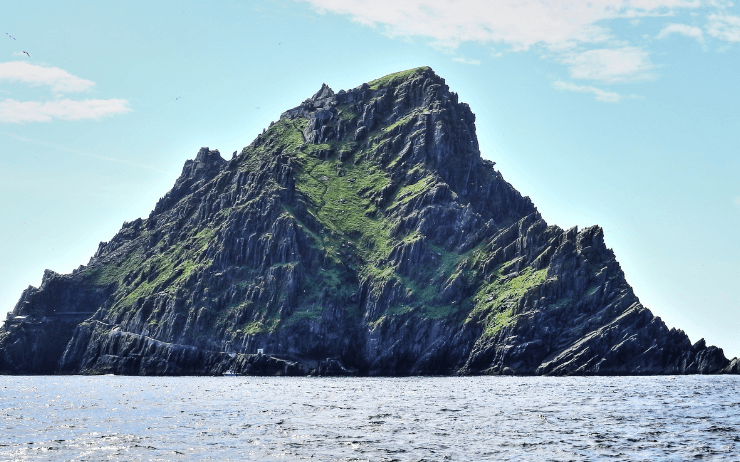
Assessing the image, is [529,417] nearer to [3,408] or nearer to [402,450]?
[402,450]

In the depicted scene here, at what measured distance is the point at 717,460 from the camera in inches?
2035

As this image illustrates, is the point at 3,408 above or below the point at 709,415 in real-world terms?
below

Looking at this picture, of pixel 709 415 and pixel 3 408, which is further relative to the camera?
pixel 3 408

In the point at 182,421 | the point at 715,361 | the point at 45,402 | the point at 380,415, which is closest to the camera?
the point at 182,421

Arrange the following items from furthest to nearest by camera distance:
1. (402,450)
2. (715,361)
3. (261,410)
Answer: (715,361), (261,410), (402,450)

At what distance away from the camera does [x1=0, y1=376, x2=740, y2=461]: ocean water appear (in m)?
55.1

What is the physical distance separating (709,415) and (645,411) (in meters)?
7.12

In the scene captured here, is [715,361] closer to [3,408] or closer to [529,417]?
[529,417]

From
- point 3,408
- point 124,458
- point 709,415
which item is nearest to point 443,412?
point 709,415

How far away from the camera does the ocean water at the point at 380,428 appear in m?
55.1

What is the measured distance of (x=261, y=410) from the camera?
92.1 metres

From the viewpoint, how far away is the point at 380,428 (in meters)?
70.9


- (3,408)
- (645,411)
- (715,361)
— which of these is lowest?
(3,408)

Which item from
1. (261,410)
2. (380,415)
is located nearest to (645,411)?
(380,415)
